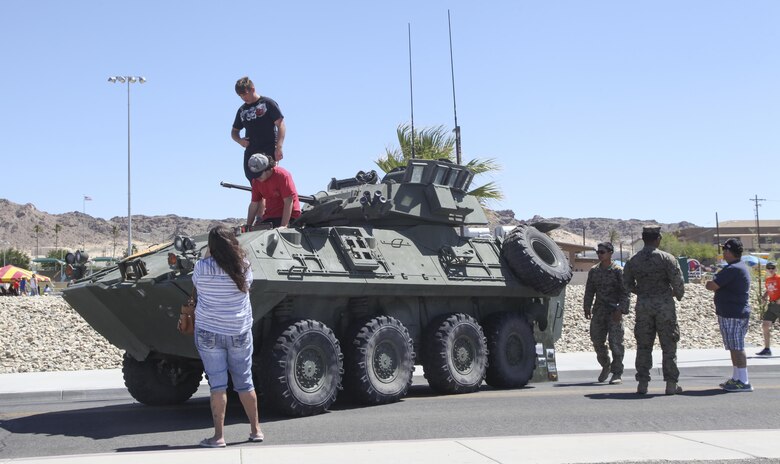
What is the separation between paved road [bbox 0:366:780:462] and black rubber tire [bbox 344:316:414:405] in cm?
20

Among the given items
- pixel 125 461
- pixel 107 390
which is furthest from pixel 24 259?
pixel 125 461

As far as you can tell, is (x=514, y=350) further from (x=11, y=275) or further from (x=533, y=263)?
(x=11, y=275)

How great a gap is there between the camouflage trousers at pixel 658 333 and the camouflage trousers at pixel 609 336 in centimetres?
175

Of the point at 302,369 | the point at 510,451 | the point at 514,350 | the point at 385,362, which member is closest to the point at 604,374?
the point at 514,350

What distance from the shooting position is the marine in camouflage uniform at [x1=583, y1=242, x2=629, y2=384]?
43.8 ft

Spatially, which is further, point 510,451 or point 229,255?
point 229,255

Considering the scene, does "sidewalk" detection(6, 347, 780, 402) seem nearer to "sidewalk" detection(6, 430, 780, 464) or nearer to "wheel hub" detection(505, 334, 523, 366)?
"wheel hub" detection(505, 334, 523, 366)

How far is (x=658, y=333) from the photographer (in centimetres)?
1132

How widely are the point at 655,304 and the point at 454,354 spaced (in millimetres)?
2399

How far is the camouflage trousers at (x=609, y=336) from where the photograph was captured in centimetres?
1334

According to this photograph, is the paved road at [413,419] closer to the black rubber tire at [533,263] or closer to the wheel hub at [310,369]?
the wheel hub at [310,369]

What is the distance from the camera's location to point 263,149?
1184cm

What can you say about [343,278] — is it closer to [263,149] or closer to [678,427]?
[263,149]

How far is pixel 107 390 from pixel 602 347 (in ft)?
21.4
